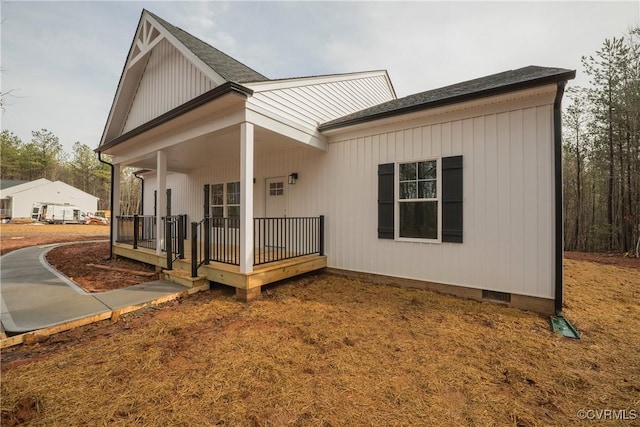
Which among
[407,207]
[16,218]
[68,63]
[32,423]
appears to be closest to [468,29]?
[407,207]

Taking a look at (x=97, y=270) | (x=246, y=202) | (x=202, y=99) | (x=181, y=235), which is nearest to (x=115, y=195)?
(x=97, y=270)

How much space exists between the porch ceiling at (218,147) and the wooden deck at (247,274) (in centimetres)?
247

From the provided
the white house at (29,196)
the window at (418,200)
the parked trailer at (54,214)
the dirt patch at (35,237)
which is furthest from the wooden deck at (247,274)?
the white house at (29,196)

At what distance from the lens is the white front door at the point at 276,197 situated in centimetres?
671

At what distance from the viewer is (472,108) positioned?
165 inches

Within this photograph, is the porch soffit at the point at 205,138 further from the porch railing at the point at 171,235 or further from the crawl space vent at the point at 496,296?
the crawl space vent at the point at 496,296

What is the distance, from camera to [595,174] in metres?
10.7

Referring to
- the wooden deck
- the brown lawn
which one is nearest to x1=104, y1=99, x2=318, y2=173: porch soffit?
the wooden deck

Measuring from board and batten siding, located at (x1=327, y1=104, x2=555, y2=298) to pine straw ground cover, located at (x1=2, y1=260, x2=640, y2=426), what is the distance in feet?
2.16

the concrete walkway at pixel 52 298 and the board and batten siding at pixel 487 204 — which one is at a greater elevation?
the board and batten siding at pixel 487 204

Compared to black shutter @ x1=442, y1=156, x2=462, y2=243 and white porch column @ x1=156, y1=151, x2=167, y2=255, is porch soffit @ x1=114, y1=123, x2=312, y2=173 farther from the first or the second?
black shutter @ x1=442, y1=156, x2=462, y2=243

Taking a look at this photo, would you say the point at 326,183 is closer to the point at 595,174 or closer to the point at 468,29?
the point at 468,29

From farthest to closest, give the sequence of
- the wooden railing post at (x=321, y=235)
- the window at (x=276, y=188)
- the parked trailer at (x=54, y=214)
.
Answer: the parked trailer at (x=54, y=214)
the window at (x=276, y=188)
the wooden railing post at (x=321, y=235)

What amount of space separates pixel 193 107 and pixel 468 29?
594 cm
